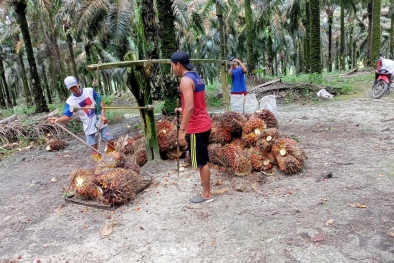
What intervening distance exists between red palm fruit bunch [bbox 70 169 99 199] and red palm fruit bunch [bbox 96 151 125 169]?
21cm

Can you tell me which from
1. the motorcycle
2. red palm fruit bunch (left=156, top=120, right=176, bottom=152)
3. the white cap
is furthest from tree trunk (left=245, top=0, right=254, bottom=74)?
the white cap

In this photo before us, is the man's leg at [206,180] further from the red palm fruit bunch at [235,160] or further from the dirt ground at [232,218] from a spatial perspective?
the red palm fruit bunch at [235,160]

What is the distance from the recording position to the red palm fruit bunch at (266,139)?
4.66 meters

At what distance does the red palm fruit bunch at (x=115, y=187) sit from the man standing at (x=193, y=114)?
0.91 meters

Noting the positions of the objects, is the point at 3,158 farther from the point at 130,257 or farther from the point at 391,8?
the point at 391,8

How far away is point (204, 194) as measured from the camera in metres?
3.92

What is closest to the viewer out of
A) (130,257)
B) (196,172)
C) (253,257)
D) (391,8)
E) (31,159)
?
(253,257)

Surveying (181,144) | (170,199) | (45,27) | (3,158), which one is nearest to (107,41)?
(45,27)

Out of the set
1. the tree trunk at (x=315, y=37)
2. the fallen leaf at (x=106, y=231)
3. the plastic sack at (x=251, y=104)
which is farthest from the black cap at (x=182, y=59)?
the tree trunk at (x=315, y=37)

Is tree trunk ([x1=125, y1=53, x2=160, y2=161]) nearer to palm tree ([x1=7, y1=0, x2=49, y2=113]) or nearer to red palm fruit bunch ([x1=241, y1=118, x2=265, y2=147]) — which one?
red palm fruit bunch ([x1=241, y1=118, x2=265, y2=147])

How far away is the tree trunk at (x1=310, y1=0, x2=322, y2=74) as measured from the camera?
40.1 ft

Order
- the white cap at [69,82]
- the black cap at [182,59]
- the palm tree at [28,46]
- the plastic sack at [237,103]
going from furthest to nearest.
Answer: the palm tree at [28,46], the plastic sack at [237,103], the white cap at [69,82], the black cap at [182,59]

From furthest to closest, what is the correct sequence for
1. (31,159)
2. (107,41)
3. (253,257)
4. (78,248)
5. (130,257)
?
(107,41)
(31,159)
(78,248)
(130,257)
(253,257)

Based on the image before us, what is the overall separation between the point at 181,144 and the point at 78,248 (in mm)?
2752
